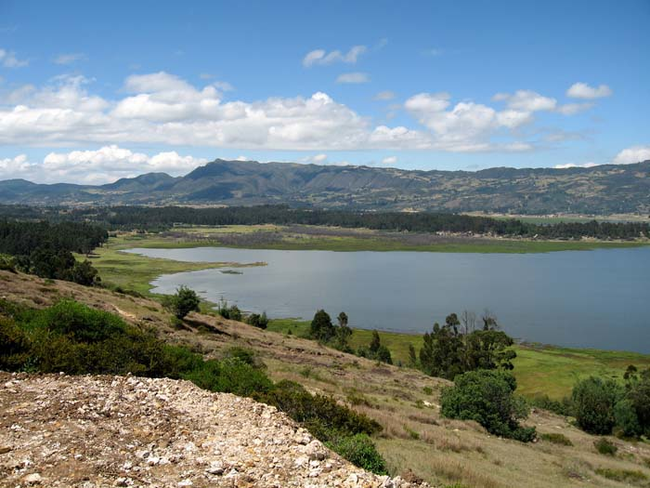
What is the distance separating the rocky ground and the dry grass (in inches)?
125

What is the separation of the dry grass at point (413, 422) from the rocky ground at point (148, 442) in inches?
125

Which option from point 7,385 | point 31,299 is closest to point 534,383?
point 31,299

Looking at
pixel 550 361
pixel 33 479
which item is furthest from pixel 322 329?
pixel 33 479

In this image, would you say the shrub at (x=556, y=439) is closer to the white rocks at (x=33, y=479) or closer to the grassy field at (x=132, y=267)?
the white rocks at (x=33, y=479)

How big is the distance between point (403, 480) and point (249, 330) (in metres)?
38.9

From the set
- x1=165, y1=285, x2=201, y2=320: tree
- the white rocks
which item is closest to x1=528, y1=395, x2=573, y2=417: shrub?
x1=165, y1=285, x2=201, y2=320: tree

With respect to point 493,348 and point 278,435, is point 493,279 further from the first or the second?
point 278,435

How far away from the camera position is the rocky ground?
295 inches

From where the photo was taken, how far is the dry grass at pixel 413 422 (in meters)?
13.9

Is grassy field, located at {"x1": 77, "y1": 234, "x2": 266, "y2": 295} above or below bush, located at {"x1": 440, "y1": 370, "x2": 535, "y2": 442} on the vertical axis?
below

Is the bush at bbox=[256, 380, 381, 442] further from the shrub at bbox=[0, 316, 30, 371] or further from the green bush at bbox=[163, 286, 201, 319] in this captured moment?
the green bush at bbox=[163, 286, 201, 319]

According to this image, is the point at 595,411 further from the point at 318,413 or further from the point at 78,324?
the point at 78,324

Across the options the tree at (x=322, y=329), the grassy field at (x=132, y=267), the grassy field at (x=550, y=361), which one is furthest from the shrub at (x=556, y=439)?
the grassy field at (x=132, y=267)

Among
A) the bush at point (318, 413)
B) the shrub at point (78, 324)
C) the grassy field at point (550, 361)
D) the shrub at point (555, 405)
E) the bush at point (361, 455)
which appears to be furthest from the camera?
the grassy field at point (550, 361)
